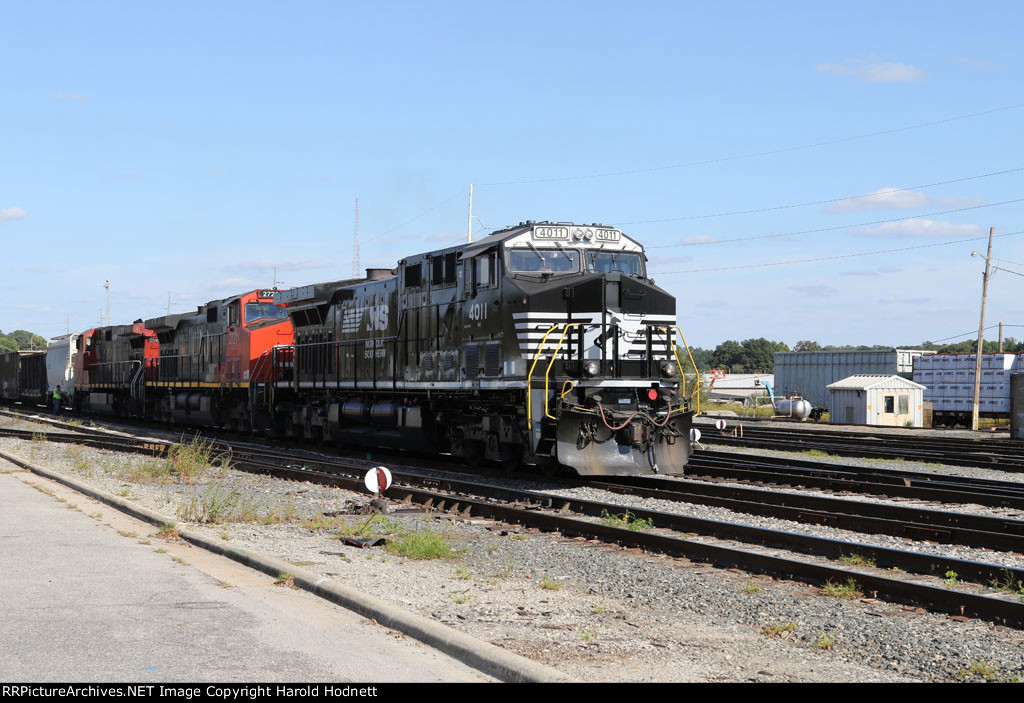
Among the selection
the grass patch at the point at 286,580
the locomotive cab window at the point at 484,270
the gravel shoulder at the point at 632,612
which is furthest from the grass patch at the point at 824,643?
the locomotive cab window at the point at 484,270

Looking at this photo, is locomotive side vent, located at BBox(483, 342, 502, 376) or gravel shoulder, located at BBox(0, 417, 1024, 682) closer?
gravel shoulder, located at BBox(0, 417, 1024, 682)

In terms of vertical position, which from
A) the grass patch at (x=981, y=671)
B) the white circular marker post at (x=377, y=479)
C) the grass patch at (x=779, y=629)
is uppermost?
the white circular marker post at (x=377, y=479)

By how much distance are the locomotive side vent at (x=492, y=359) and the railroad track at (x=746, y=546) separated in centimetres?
191

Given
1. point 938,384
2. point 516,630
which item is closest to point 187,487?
point 516,630

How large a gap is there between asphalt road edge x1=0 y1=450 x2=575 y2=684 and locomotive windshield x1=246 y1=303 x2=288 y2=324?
1967 cm

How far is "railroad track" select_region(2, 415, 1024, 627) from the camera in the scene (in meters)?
8.52

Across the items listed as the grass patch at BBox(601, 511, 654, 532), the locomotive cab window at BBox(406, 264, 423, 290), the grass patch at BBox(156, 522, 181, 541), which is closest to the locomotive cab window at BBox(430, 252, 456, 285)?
the locomotive cab window at BBox(406, 264, 423, 290)

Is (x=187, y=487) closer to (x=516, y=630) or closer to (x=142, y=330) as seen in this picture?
(x=516, y=630)

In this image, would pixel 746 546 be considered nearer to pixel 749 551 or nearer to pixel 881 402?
pixel 749 551

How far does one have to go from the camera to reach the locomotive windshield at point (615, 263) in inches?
711

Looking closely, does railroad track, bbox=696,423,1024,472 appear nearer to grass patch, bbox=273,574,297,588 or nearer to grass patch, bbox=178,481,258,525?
grass patch, bbox=178,481,258,525

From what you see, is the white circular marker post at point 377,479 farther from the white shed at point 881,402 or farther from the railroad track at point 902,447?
the white shed at point 881,402

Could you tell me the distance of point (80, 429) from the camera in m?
36.6

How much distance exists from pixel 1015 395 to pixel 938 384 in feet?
53.9
